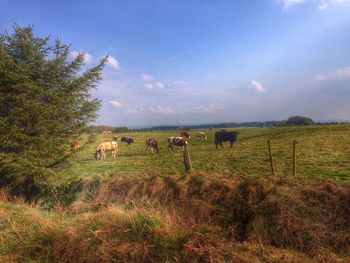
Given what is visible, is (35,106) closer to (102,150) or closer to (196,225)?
(196,225)

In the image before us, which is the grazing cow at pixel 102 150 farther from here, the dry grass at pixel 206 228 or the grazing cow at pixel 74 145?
the dry grass at pixel 206 228

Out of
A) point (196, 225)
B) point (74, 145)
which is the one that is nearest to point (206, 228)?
point (196, 225)

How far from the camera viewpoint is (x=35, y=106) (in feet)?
33.7

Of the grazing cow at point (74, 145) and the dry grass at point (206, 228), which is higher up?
the grazing cow at point (74, 145)

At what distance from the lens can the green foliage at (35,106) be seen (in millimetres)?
10062

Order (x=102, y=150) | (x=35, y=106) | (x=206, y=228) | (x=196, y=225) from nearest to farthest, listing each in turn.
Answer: (x=206, y=228) < (x=196, y=225) < (x=35, y=106) < (x=102, y=150)

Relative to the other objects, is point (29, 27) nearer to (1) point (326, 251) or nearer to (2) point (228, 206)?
(2) point (228, 206)

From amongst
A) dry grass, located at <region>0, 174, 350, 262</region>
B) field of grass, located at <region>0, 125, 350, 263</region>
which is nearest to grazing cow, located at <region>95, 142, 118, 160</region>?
field of grass, located at <region>0, 125, 350, 263</region>

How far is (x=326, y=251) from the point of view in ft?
18.2

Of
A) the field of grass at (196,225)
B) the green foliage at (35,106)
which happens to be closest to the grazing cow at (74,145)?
the green foliage at (35,106)

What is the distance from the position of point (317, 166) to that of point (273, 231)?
6.73 meters

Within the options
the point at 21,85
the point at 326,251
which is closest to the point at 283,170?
the point at 326,251

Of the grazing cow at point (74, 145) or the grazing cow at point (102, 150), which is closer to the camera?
the grazing cow at point (74, 145)

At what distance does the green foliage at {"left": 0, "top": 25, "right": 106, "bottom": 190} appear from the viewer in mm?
10062
